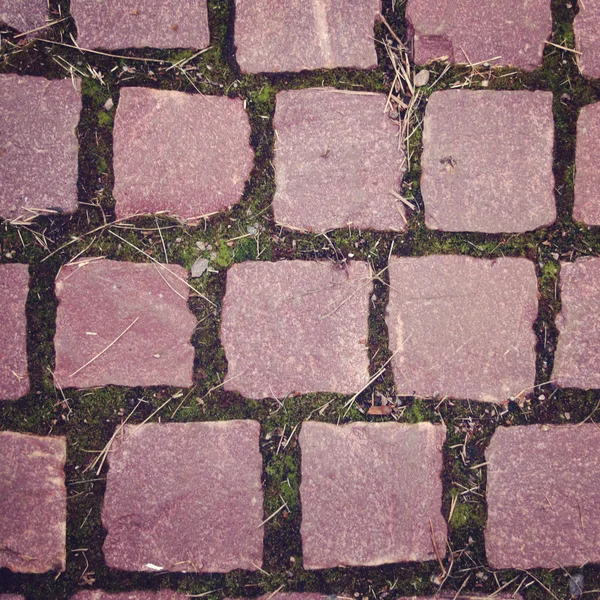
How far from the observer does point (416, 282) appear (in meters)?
1.63

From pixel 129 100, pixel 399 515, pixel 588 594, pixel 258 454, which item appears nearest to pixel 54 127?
pixel 129 100

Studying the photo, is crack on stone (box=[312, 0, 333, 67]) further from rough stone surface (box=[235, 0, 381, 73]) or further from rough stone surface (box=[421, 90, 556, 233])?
rough stone surface (box=[421, 90, 556, 233])

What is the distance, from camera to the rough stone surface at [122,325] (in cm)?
160

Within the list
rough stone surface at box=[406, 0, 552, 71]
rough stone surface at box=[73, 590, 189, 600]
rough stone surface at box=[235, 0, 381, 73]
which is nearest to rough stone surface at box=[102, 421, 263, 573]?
rough stone surface at box=[73, 590, 189, 600]

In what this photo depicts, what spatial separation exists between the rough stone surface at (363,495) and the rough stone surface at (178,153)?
33.3 inches

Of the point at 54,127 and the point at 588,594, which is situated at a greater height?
the point at 54,127

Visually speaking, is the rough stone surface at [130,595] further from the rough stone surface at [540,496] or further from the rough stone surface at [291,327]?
the rough stone surface at [540,496]

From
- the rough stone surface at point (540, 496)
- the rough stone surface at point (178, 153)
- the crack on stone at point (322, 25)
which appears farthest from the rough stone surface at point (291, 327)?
the crack on stone at point (322, 25)

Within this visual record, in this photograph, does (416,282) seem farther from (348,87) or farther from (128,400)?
(128,400)

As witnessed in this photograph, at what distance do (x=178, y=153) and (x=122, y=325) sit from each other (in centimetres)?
60

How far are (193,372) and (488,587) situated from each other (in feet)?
4.06

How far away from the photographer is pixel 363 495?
1.61m

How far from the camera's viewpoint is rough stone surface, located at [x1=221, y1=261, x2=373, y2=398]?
1613mm

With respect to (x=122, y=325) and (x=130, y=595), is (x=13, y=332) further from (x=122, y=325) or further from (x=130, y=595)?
(x=130, y=595)
